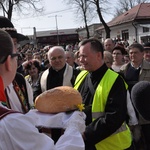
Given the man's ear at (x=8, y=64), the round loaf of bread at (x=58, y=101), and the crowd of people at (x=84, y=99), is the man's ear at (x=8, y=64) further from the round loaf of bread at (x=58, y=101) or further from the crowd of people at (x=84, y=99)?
the round loaf of bread at (x=58, y=101)

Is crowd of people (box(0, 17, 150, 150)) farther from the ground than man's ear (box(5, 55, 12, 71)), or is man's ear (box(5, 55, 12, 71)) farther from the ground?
man's ear (box(5, 55, 12, 71))

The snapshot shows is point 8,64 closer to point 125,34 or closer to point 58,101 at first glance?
point 58,101

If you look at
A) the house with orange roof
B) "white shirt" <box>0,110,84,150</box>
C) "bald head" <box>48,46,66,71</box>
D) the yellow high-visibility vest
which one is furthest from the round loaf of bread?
the house with orange roof

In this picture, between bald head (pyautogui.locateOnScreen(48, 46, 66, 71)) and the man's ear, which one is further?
bald head (pyautogui.locateOnScreen(48, 46, 66, 71))

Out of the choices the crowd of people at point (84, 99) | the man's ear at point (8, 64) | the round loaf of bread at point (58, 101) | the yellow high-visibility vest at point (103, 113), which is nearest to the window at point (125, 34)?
the crowd of people at point (84, 99)

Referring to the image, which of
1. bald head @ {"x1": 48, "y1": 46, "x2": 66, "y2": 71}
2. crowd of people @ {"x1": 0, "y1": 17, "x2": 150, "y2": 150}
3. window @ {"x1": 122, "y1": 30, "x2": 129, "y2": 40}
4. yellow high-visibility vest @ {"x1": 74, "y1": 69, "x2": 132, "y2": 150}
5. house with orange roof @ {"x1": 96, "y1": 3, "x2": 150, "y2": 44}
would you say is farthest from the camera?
window @ {"x1": 122, "y1": 30, "x2": 129, "y2": 40}

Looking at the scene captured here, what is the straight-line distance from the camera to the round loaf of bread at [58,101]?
190 centimetres

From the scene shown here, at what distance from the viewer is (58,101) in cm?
194

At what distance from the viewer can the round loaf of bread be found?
1.90 m

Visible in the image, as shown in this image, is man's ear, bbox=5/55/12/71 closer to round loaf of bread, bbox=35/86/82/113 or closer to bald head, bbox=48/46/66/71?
round loaf of bread, bbox=35/86/82/113

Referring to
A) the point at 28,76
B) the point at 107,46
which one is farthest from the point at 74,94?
the point at 107,46

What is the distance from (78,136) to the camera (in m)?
1.63

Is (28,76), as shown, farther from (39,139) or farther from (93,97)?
(39,139)

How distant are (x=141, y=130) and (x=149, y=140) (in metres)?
0.19
